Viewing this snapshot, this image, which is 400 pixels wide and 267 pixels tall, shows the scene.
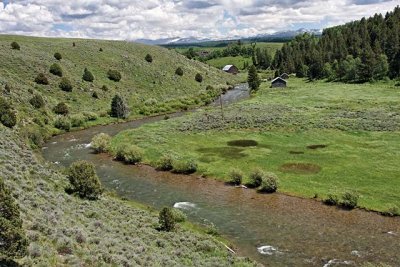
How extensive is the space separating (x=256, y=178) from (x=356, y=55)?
113014 mm

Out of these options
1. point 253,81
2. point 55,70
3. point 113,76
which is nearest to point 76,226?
point 55,70

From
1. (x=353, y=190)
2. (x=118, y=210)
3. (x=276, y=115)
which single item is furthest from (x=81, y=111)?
(x=353, y=190)

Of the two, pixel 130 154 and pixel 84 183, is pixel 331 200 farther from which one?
pixel 130 154

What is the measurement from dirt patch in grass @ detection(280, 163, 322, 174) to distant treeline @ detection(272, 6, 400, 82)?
3248 inches

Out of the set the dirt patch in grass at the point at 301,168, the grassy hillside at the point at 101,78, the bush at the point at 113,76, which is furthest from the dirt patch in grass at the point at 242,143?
the bush at the point at 113,76

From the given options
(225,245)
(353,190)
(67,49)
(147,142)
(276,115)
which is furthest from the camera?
(67,49)

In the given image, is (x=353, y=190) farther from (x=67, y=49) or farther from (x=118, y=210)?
(x=67, y=49)

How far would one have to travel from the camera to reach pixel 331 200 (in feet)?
129

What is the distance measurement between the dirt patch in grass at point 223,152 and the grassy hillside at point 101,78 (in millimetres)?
31137

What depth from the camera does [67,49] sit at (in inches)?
4764

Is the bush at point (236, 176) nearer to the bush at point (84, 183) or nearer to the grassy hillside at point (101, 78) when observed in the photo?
the bush at point (84, 183)

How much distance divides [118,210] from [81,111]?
54661 mm

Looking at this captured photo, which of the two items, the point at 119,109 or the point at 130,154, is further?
the point at 119,109

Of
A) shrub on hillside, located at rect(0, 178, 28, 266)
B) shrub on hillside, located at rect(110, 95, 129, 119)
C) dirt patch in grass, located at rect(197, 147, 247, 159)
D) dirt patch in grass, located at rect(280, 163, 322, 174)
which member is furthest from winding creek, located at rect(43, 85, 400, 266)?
shrub on hillside, located at rect(110, 95, 129, 119)
